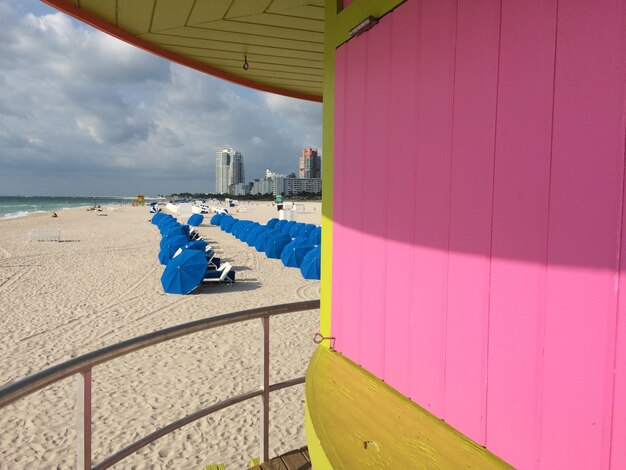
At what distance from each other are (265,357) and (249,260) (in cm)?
1385

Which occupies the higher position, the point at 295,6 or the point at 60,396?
the point at 295,6

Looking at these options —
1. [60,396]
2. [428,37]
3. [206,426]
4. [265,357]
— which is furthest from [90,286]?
[428,37]

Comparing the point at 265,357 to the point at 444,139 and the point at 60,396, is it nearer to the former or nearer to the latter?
the point at 444,139

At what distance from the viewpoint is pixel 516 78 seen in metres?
1.29

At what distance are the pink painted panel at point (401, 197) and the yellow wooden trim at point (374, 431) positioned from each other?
0.12 meters

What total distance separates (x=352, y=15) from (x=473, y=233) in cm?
134

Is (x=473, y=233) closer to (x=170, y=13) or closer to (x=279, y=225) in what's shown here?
(x=170, y=13)

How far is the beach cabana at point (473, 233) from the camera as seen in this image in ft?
3.56

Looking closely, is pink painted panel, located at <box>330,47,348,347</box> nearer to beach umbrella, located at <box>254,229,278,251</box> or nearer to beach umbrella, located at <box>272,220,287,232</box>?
beach umbrella, located at <box>254,229,278,251</box>

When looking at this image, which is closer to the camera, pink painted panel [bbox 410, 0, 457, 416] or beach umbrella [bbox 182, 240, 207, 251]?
pink painted panel [bbox 410, 0, 457, 416]

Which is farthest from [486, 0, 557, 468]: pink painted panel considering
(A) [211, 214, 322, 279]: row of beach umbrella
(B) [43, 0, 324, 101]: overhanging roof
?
(A) [211, 214, 322, 279]: row of beach umbrella

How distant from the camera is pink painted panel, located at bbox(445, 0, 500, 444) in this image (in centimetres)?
139

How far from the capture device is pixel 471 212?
1.46 metres

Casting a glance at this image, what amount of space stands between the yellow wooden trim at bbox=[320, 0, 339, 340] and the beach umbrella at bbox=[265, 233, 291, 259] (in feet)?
46.3
